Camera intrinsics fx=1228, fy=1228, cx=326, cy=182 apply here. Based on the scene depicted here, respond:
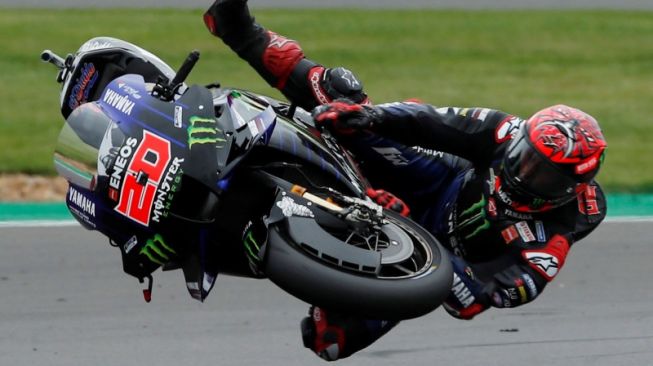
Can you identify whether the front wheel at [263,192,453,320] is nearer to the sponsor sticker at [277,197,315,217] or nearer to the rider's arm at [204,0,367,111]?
the sponsor sticker at [277,197,315,217]

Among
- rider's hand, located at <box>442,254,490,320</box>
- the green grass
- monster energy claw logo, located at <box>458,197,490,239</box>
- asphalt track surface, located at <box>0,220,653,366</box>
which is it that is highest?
monster energy claw logo, located at <box>458,197,490,239</box>

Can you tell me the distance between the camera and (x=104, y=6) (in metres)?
11.0

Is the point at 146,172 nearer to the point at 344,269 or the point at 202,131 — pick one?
the point at 202,131

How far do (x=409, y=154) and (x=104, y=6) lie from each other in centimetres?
728

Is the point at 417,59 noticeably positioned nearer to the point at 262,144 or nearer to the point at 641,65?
the point at 641,65

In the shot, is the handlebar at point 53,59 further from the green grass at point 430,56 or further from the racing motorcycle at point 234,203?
the green grass at point 430,56

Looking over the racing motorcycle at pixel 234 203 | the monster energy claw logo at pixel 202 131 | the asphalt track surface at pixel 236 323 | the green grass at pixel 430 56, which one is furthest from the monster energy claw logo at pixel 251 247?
the green grass at pixel 430 56

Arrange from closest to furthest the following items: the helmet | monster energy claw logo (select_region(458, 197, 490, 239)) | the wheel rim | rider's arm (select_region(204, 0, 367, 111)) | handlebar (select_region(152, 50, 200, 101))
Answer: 1. the wheel rim
2. handlebar (select_region(152, 50, 200, 101))
3. the helmet
4. monster energy claw logo (select_region(458, 197, 490, 239))
5. rider's arm (select_region(204, 0, 367, 111))

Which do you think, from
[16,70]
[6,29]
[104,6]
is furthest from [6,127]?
[104,6]

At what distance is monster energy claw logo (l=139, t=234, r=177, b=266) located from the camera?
348 centimetres

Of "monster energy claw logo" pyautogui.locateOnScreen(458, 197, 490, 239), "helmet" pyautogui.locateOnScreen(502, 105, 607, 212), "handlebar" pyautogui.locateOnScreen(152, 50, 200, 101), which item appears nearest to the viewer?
"handlebar" pyautogui.locateOnScreen(152, 50, 200, 101)

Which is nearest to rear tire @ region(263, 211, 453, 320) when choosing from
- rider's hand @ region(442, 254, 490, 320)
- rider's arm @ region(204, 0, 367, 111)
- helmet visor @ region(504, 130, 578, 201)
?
rider's hand @ region(442, 254, 490, 320)

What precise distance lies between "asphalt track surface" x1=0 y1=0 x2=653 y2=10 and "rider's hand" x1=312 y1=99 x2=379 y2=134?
24.3 feet

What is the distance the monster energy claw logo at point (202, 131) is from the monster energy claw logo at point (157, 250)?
30 centimetres
